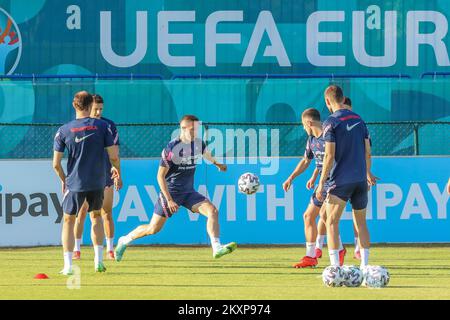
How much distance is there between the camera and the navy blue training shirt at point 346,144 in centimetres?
1184

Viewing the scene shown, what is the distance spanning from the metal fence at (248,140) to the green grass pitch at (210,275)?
5488mm

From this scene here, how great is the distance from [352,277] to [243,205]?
7597 millimetres

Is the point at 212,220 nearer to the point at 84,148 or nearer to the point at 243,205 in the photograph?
the point at 84,148

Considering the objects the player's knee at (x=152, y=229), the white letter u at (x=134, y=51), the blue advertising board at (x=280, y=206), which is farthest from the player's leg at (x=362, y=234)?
the white letter u at (x=134, y=51)

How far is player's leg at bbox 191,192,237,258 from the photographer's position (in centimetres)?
1366

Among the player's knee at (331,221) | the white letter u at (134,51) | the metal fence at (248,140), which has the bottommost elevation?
the player's knee at (331,221)

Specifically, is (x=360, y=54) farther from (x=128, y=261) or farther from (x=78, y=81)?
(x=128, y=261)

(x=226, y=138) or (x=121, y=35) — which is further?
(x=121, y=35)

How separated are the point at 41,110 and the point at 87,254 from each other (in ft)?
37.6

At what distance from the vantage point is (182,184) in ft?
46.8

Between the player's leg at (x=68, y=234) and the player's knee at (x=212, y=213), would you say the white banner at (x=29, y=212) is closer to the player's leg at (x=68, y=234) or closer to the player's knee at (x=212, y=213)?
the player's knee at (x=212, y=213)

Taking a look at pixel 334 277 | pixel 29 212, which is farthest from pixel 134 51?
pixel 334 277

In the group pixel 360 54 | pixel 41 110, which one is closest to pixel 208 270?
pixel 41 110

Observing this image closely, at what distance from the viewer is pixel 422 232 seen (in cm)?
1859
